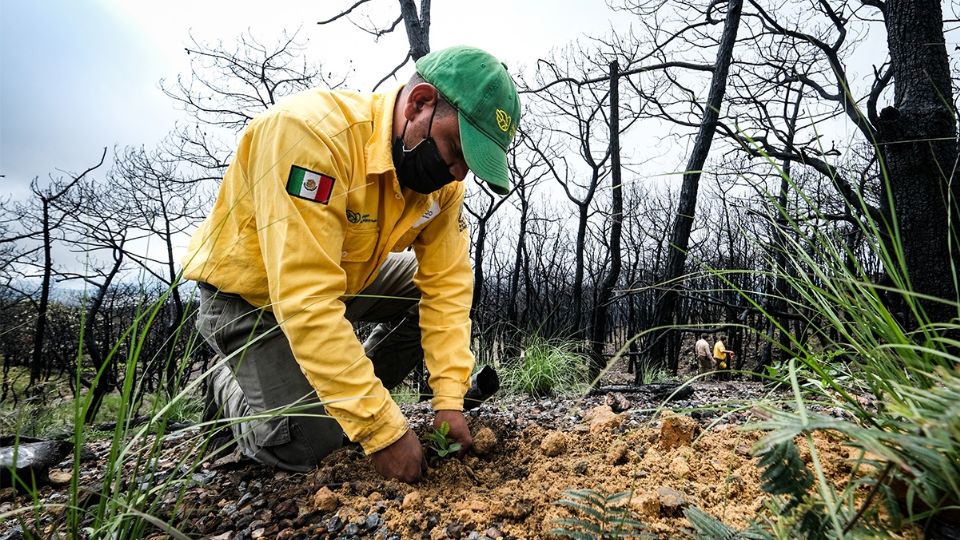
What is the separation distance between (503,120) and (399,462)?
1.31 meters

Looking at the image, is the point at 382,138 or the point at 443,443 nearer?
the point at 443,443

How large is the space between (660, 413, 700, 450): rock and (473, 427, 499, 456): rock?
0.63 meters

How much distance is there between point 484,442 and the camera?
6.05 ft

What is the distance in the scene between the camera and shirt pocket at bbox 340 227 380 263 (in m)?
1.95

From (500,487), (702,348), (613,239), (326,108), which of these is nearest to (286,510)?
(500,487)

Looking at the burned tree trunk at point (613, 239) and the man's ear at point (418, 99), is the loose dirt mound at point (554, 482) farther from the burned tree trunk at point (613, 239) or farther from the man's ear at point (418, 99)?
the burned tree trunk at point (613, 239)

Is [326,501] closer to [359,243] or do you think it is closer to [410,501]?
[410,501]

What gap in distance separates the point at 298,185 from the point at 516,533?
1253 millimetres

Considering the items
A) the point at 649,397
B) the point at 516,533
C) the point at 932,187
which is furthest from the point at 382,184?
the point at 932,187

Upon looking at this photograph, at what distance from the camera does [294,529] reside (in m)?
1.31

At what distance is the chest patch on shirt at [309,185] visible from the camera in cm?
161

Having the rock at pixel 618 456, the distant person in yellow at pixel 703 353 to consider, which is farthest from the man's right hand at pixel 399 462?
the distant person in yellow at pixel 703 353

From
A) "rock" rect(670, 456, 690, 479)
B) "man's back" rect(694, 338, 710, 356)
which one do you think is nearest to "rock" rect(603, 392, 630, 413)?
"rock" rect(670, 456, 690, 479)

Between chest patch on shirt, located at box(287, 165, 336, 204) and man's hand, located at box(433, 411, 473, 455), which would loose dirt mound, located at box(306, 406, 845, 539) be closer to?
man's hand, located at box(433, 411, 473, 455)
